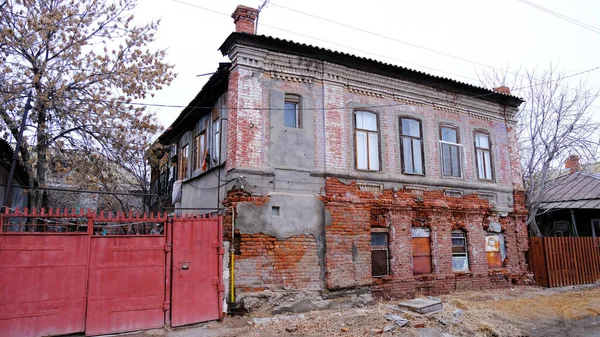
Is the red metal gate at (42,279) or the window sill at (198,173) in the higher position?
the window sill at (198,173)

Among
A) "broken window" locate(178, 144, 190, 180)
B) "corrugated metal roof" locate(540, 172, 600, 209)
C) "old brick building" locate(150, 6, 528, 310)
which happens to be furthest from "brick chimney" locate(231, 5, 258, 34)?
"corrugated metal roof" locate(540, 172, 600, 209)

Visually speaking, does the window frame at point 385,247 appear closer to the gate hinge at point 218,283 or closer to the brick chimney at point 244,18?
the gate hinge at point 218,283

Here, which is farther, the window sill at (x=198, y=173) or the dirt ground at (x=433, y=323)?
the window sill at (x=198, y=173)

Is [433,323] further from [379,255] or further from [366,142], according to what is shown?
[366,142]

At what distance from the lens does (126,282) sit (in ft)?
26.9

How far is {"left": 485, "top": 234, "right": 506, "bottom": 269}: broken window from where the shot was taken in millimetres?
13781

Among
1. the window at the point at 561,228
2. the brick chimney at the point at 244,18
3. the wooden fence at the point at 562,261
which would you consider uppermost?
the brick chimney at the point at 244,18

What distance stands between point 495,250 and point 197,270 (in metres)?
10.3

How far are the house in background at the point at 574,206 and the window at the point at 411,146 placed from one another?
9.95 meters

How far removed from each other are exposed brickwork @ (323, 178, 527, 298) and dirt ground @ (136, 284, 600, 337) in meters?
0.92

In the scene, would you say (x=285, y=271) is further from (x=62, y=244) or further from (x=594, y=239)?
(x=594, y=239)

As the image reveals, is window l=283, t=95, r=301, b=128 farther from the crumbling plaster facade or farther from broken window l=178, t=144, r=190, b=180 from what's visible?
broken window l=178, t=144, r=190, b=180

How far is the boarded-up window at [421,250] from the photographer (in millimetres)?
12070

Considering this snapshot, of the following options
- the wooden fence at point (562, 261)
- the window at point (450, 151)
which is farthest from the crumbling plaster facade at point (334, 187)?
the wooden fence at point (562, 261)
